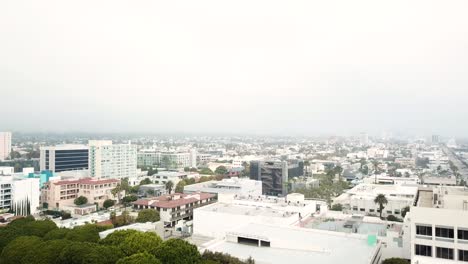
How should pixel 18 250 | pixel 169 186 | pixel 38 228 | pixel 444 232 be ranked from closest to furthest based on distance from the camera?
pixel 444 232, pixel 18 250, pixel 38 228, pixel 169 186

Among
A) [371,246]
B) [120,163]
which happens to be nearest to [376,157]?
[120,163]

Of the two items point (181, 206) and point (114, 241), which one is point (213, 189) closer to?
point (181, 206)

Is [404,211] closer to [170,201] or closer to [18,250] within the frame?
[170,201]

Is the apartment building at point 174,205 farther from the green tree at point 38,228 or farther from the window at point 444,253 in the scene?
the window at point 444,253

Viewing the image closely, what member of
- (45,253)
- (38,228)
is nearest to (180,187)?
(38,228)

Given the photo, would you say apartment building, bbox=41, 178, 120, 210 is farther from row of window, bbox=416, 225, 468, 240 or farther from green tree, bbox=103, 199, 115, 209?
row of window, bbox=416, 225, 468, 240

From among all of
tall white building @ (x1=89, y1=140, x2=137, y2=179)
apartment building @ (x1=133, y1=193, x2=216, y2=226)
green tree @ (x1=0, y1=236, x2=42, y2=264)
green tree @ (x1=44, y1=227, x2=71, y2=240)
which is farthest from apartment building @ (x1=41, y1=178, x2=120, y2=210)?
green tree @ (x1=0, y1=236, x2=42, y2=264)
